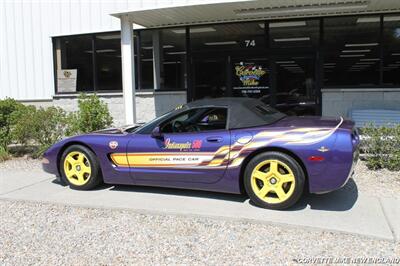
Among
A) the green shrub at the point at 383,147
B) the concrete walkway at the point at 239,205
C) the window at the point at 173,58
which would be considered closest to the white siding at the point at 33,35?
the window at the point at 173,58

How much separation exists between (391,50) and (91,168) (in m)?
7.53

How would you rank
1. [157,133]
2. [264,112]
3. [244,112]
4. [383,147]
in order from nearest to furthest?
[244,112] → [157,133] → [264,112] → [383,147]

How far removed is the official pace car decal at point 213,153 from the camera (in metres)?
5.25

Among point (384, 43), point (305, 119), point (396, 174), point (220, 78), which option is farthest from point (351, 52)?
point (305, 119)

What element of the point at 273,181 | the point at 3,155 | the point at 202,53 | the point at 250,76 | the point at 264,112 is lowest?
the point at 3,155

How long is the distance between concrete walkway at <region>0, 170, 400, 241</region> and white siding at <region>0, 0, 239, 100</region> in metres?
6.56

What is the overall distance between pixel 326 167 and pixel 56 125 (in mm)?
6305

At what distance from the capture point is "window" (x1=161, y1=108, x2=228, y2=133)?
6094 millimetres

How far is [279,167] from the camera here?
17.6 ft

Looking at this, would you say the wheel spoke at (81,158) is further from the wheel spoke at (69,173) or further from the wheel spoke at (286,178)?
the wheel spoke at (286,178)

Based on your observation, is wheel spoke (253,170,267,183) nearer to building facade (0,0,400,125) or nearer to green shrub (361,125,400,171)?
green shrub (361,125,400,171)

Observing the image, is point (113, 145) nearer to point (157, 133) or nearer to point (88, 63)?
point (157, 133)

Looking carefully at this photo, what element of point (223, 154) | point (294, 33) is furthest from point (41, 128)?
point (294, 33)

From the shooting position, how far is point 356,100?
10.4m
